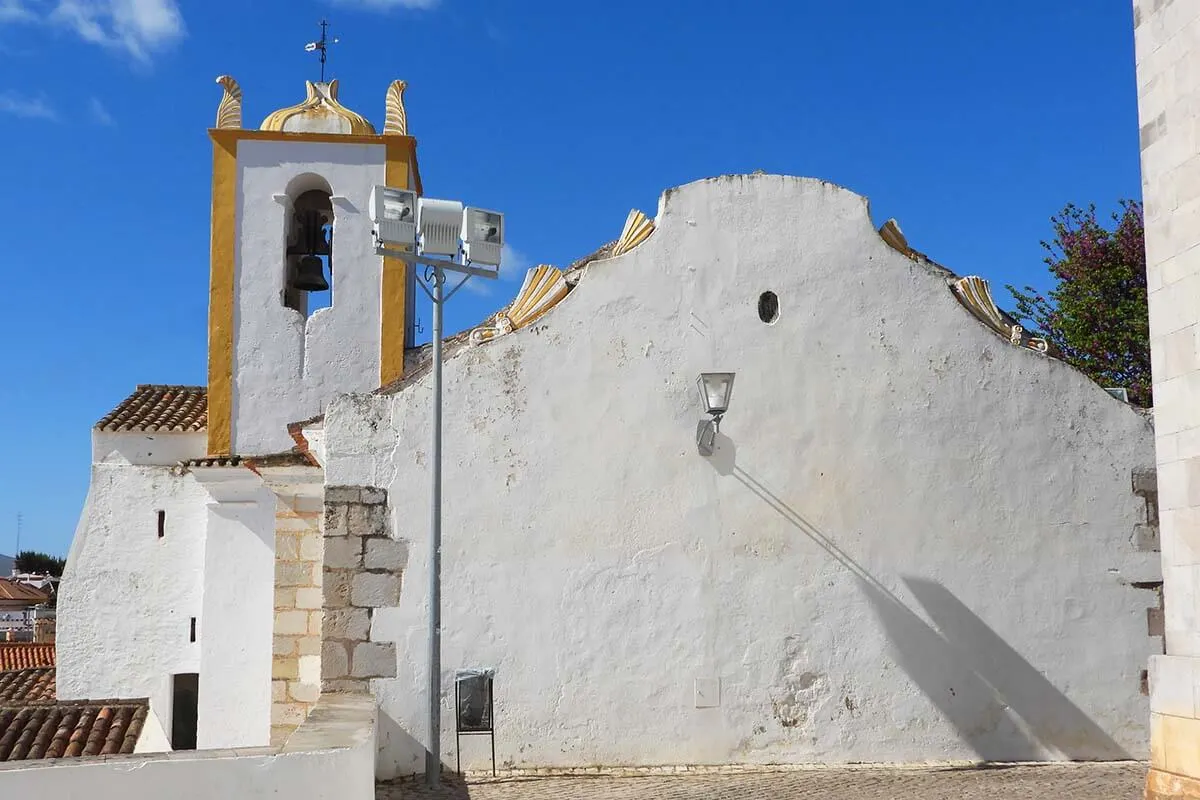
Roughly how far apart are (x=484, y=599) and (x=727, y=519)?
165 centimetres

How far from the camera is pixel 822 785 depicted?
24.1 ft

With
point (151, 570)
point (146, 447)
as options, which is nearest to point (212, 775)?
point (151, 570)

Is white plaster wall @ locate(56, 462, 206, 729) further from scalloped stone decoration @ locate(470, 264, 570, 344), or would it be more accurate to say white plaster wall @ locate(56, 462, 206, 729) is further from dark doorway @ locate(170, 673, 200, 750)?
scalloped stone decoration @ locate(470, 264, 570, 344)

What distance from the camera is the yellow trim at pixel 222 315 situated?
15742mm

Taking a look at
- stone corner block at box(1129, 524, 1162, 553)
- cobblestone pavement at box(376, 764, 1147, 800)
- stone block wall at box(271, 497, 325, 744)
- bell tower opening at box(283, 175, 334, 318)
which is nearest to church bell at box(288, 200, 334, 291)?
bell tower opening at box(283, 175, 334, 318)

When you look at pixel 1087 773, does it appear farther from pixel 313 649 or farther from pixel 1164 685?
pixel 313 649

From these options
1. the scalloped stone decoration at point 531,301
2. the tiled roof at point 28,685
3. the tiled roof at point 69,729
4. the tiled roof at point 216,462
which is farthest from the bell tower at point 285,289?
the scalloped stone decoration at point 531,301

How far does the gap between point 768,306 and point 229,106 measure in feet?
33.9

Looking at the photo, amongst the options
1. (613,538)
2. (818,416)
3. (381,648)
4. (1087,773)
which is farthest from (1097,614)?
(381,648)

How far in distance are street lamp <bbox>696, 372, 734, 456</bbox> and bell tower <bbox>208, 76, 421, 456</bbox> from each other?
838 centimetres

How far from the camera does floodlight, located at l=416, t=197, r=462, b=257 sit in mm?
7207

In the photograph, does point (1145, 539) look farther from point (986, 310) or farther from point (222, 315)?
point (222, 315)

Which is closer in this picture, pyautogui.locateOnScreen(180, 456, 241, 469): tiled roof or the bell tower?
pyautogui.locateOnScreen(180, 456, 241, 469): tiled roof

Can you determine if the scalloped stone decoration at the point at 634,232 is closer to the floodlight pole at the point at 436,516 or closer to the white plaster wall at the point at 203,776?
the floodlight pole at the point at 436,516
